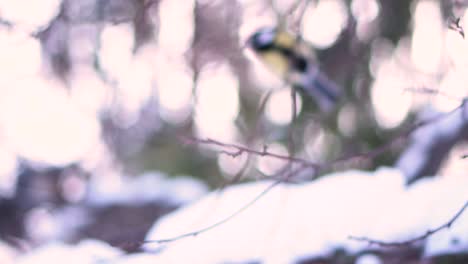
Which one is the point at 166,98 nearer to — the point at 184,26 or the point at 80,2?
the point at 184,26

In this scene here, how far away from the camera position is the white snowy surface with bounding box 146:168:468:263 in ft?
7.89

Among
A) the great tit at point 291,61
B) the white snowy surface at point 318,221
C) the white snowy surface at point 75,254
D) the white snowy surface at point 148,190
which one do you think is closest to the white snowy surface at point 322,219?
the white snowy surface at point 318,221

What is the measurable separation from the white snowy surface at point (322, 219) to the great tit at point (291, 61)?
3.50ft

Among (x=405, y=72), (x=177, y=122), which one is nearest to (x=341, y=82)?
(x=405, y=72)

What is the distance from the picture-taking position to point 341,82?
507 centimetres

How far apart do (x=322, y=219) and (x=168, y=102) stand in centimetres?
421

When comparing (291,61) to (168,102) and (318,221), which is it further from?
(168,102)

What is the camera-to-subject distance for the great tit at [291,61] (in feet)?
12.7

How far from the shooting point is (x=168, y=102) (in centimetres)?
668

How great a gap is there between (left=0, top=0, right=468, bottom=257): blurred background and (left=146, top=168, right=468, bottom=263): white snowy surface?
86 cm

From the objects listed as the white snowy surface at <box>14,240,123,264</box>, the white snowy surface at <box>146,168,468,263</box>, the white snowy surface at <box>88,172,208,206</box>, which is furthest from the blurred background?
the white snowy surface at <box>146,168,468,263</box>

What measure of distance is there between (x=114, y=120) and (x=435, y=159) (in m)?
3.34

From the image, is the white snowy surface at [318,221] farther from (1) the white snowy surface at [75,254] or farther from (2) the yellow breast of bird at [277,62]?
(2) the yellow breast of bird at [277,62]

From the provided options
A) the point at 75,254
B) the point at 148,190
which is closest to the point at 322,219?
the point at 75,254
